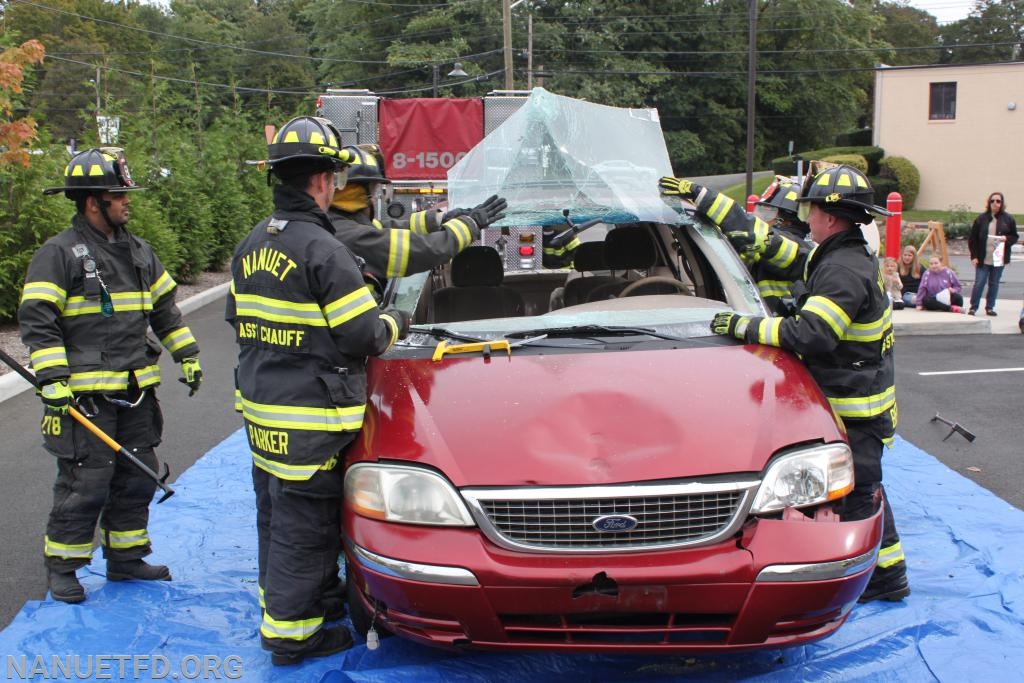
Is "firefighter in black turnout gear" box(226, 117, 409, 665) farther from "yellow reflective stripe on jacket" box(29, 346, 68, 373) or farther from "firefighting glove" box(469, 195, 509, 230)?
"yellow reflective stripe on jacket" box(29, 346, 68, 373)

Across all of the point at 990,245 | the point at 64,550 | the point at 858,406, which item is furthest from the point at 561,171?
the point at 990,245

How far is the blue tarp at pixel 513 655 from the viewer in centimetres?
361

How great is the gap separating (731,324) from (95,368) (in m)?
2.81

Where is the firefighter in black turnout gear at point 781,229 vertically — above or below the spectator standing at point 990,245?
above

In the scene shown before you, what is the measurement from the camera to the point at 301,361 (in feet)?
11.5

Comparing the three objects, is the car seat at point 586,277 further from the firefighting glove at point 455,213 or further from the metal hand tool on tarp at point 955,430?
the metal hand tool on tarp at point 955,430

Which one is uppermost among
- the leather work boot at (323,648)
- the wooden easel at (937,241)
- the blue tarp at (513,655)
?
the wooden easel at (937,241)

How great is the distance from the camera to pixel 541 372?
139 inches

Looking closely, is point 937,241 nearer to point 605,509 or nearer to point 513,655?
point 513,655

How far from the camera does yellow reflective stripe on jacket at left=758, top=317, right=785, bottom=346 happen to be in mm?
3781

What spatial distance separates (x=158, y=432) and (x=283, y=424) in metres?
1.54

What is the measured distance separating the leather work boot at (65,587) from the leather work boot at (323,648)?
111 centimetres


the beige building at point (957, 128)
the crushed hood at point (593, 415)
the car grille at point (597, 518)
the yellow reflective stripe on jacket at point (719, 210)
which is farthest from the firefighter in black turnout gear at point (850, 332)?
the beige building at point (957, 128)

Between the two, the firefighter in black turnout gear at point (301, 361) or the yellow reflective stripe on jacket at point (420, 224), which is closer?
the firefighter in black turnout gear at point (301, 361)
